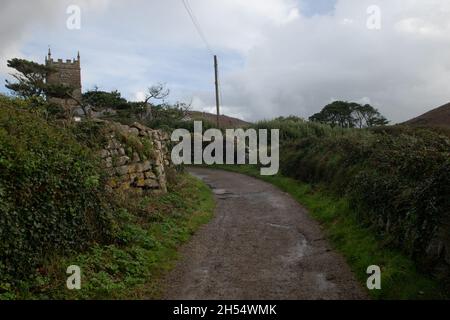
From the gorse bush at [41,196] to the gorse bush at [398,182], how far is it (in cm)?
641

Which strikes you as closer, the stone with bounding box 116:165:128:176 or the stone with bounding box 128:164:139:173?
the stone with bounding box 116:165:128:176

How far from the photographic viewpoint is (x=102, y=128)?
505 inches

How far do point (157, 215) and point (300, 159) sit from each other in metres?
11.8

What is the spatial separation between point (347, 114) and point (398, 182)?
42525mm

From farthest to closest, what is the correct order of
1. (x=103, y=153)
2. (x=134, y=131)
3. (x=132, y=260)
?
(x=134, y=131) < (x=103, y=153) < (x=132, y=260)

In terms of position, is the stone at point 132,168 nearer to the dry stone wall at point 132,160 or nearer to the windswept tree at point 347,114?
the dry stone wall at point 132,160

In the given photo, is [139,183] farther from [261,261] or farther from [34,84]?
[34,84]

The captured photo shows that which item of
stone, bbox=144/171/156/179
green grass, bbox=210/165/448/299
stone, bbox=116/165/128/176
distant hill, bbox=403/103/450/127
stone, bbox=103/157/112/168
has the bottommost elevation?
green grass, bbox=210/165/448/299

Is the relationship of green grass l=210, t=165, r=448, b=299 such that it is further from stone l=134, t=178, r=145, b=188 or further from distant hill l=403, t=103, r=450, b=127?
distant hill l=403, t=103, r=450, b=127

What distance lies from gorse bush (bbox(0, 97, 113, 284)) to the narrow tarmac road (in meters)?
2.16

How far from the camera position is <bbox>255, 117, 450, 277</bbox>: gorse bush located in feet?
24.9

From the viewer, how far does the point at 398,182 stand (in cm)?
1033

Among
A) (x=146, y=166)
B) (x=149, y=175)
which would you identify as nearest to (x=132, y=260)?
(x=149, y=175)

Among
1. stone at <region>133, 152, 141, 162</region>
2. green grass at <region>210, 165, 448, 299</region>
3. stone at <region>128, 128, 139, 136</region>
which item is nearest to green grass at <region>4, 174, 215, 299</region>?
stone at <region>133, 152, 141, 162</region>
